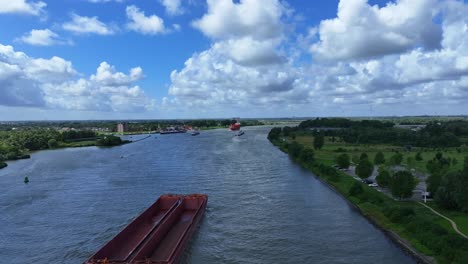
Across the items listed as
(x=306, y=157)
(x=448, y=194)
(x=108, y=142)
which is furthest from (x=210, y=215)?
(x=108, y=142)

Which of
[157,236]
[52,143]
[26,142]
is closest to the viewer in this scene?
[157,236]

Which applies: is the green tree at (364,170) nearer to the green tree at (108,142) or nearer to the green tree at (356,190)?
the green tree at (356,190)

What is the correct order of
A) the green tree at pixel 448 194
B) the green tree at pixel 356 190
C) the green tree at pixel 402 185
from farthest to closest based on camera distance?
the green tree at pixel 356 190, the green tree at pixel 402 185, the green tree at pixel 448 194

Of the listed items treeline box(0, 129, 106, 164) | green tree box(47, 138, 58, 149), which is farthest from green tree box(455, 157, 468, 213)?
green tree box(47, 138, 58, 149)

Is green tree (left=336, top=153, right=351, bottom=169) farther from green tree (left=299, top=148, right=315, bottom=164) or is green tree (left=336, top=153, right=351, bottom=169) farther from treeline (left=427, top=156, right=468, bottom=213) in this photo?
treeline (left=427, top=156, right=468, bottom=213)

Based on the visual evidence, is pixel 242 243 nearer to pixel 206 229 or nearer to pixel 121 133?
pixel 206 229

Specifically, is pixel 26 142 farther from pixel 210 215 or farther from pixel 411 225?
pixel 411 225

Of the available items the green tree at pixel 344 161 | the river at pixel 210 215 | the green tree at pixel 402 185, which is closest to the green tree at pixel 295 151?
the river at pixel 210 215

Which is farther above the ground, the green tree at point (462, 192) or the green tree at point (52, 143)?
the green tree at point (462, 192)
